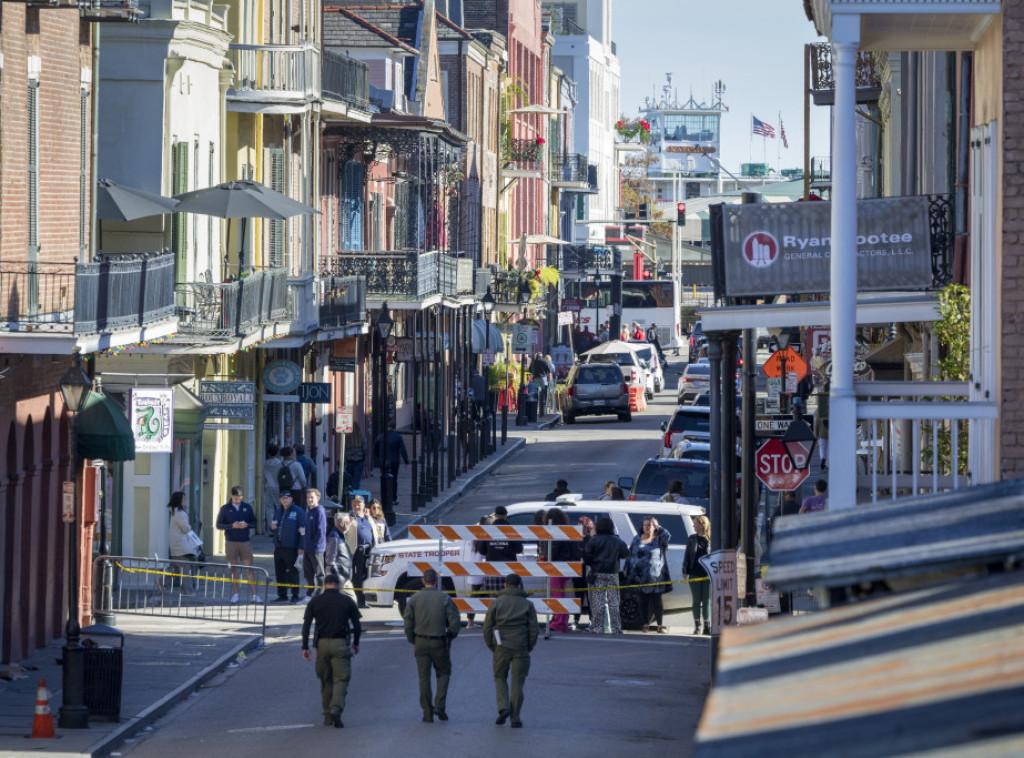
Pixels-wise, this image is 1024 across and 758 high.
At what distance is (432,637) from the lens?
17.3 metres

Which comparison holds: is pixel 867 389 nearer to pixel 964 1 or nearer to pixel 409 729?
pixel 964 1

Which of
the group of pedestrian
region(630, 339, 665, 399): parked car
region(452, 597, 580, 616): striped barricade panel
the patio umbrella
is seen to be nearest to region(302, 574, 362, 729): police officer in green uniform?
region(452, 597, 580, 616): striped barricade panel

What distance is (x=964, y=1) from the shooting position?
11.4 m

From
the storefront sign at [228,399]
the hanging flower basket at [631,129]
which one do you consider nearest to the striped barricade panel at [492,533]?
the storefront sign at [228,399]

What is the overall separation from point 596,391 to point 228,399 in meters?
30.4

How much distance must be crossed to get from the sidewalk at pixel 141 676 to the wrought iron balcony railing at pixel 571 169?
57721 mm

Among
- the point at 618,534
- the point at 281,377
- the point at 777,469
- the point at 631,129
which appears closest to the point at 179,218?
the point at 281,377

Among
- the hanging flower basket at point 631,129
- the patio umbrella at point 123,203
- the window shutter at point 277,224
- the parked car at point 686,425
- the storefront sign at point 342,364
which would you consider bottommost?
the parked car at point 686,425

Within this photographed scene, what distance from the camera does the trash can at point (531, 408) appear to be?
59969mm

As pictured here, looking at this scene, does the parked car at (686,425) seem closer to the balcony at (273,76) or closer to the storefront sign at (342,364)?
the storefront sign at (342,364)

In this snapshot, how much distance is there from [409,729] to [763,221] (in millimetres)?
5504

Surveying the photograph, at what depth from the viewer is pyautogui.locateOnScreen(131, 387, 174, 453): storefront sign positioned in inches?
977

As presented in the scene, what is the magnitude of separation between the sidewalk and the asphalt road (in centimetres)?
19

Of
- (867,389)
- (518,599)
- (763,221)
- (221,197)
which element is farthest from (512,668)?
(221,197)
